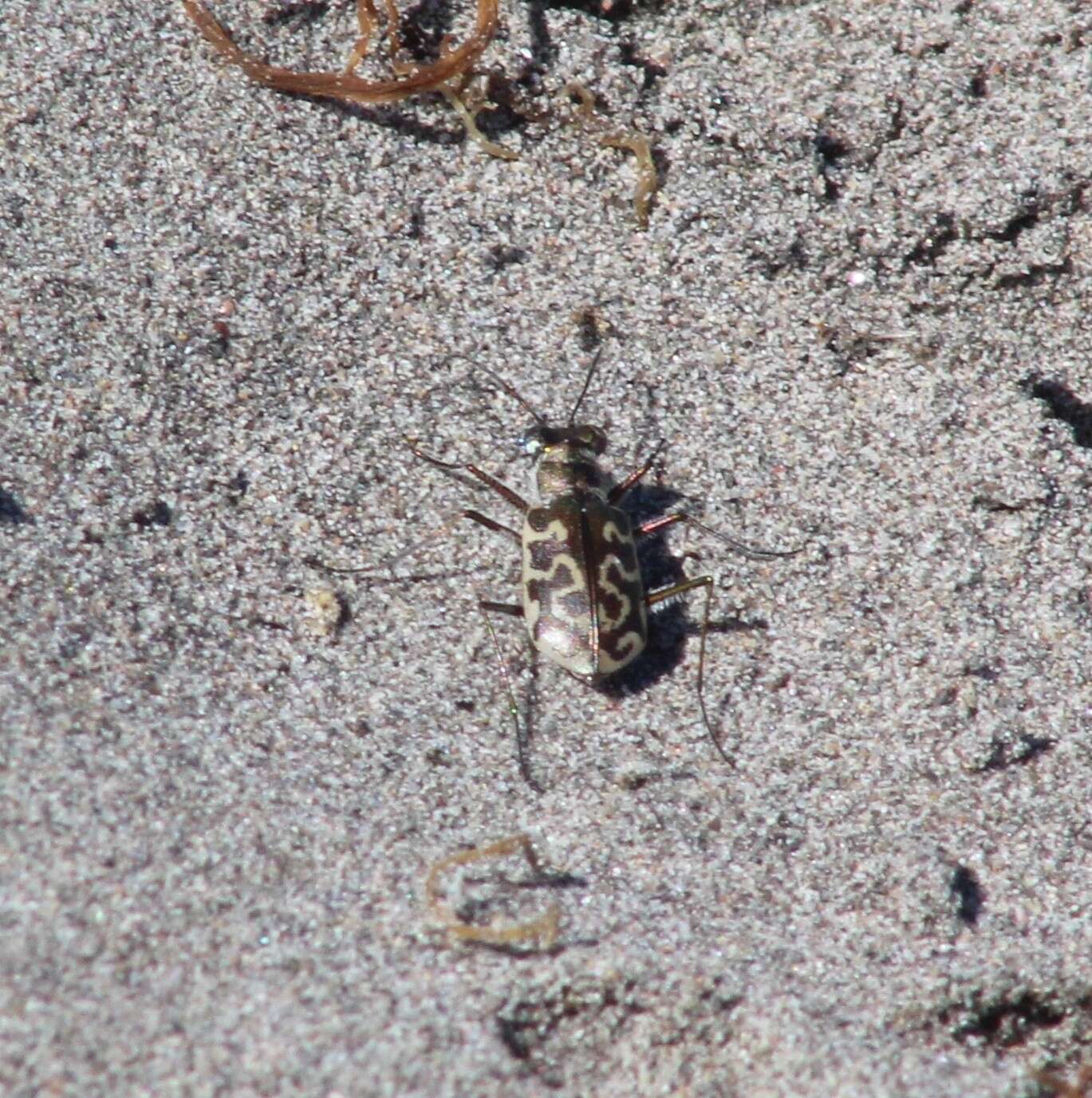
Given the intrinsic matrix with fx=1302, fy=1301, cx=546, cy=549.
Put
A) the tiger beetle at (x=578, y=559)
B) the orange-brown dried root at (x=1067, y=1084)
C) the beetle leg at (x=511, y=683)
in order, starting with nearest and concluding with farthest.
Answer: the orange-brown dried root at (x=1067, y=1084)
the beetle leg at (x=511, y=683)
the tiger beetle at (x=578, y=559)

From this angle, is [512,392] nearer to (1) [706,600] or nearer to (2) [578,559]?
(2) [578,559]

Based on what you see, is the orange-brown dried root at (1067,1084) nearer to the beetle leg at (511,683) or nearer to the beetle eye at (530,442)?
the beetle leg at (511,683)

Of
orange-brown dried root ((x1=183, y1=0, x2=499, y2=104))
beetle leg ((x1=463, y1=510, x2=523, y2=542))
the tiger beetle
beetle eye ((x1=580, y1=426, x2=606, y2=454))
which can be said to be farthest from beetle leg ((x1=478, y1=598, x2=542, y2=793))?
orange-brown dried root ((x1=183, y1=0, x2=499, y2=104))

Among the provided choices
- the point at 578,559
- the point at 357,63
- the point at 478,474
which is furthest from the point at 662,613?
the point at 357,63

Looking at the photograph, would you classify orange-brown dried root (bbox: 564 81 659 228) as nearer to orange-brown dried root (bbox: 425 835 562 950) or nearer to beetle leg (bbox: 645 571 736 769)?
beetle leg (bbox: 645 571 736 769)

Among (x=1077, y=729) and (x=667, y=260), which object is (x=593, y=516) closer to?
(x=667, y=260)

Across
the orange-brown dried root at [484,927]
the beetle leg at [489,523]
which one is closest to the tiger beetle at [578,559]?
the beetle leg at [489,523]
